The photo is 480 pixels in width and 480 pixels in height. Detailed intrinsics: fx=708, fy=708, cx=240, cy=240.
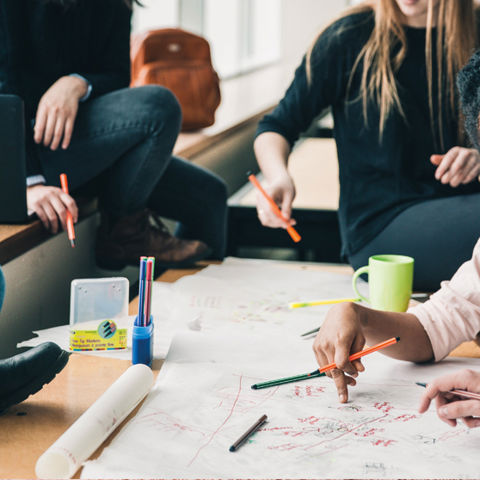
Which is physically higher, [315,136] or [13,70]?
[13,70]

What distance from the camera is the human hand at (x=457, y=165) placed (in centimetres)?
140

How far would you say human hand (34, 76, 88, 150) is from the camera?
1.38m

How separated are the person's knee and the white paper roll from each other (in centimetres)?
71

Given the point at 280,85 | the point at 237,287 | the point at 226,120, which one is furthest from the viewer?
the point at 280,85

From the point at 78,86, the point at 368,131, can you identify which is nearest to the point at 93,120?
the point at 78,86

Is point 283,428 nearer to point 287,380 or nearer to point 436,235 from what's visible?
point 287,380

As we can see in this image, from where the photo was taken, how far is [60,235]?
146cm

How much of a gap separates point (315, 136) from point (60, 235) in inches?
83.0

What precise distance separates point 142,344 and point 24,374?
0.61 feet

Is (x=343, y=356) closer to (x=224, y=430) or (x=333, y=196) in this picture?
(x=224, y=430)

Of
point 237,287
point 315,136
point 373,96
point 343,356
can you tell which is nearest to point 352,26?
point 373,96

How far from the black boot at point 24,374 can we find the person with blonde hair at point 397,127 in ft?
2.33

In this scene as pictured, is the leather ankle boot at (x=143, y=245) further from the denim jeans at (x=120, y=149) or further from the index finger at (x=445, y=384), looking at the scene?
the index finger at (x=445, y=384)

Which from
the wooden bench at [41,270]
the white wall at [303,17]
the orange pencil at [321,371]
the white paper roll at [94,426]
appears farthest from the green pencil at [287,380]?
the white wall at [303,17]
